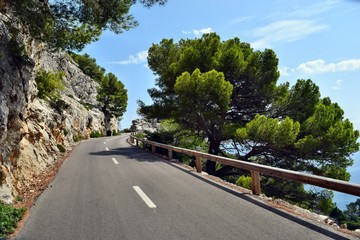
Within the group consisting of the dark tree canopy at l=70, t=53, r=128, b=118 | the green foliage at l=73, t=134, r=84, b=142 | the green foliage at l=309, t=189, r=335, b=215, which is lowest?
the green foliage at l=309, t=189, r=335, b=215

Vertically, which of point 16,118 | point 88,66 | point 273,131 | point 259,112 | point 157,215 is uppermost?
point 88,66

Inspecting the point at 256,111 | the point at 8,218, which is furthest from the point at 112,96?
the point at 8,218

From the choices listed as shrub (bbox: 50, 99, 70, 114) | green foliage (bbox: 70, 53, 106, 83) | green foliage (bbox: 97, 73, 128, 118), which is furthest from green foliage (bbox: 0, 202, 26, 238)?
green foliage (bbox: 70, 53, 106, 83)

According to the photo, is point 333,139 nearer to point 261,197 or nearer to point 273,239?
point 261,197

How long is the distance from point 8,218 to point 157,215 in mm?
3041

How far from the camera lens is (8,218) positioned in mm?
5680

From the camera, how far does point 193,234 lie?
189 inches

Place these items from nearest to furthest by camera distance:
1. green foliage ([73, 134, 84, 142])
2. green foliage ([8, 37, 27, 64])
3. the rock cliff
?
1. the rock cliff
2. green foliage ([8, 37, 27, 64])
3. green foliage ([73, 134, 84, 142])

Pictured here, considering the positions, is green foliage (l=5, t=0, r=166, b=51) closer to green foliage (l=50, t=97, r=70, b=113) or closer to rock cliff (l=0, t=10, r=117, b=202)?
rock cliff (l=0, t=10, r=117, b=202)

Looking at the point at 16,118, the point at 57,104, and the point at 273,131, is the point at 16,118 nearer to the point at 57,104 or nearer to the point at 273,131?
the point at 273,131

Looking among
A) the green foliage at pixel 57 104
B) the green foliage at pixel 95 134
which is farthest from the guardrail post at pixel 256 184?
the green foliage at pixel 95 134

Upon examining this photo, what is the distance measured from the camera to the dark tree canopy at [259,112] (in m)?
16.5

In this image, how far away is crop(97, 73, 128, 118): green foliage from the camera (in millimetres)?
64438

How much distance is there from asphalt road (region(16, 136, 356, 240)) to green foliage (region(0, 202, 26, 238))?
0.25 meters
